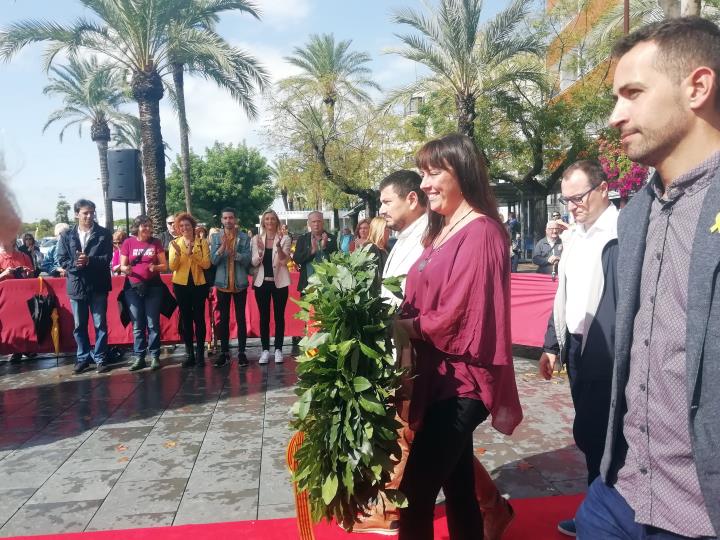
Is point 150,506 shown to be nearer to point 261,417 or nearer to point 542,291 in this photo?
point 261,417

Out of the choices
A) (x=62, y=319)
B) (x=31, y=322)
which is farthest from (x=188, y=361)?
(x=31, y=322)

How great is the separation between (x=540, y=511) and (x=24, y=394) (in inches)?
222

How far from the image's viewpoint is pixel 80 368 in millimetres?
7246

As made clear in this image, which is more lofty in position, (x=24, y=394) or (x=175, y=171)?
(x=175, y=171)

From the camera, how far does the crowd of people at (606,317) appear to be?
1387 millimetres

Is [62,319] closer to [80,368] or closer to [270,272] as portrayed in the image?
[80,368]

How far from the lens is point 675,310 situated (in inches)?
56.1

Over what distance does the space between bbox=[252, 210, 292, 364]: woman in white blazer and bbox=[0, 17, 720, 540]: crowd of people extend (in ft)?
10.4

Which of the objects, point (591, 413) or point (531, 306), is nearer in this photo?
point (591, 413)

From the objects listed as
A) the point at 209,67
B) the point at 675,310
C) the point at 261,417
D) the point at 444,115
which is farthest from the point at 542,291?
the point at 444,115

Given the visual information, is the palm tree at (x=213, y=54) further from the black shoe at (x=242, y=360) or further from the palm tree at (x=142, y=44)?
the black shoe at (x=242, y=360)

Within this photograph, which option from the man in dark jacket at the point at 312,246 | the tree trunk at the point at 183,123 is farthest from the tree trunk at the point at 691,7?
the tree trunk at the point at 183,123

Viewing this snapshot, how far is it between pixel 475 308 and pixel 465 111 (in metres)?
17.7

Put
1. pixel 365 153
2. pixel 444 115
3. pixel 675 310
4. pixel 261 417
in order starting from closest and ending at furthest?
pixel 675 310 < pixel 261 417 < pixel 444 115 < pixel 365 153
